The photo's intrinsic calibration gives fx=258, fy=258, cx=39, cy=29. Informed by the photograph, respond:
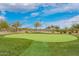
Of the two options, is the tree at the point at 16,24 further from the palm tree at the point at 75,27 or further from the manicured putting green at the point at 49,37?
the palm tree at the point at 75,27

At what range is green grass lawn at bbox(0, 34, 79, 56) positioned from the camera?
87.1 inches

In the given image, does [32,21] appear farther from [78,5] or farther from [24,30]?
[78,5]

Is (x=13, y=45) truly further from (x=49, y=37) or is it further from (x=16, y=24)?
(x=49, y=37)

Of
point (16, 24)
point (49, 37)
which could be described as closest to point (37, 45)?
point (49, 37)

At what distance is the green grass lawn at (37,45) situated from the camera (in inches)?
87.1

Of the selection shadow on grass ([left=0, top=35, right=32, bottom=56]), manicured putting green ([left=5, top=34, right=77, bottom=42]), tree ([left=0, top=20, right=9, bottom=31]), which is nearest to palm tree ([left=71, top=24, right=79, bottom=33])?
manicured putting green ([left=5, top=34, right=77, bottom=42])

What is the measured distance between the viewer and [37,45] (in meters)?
2.24

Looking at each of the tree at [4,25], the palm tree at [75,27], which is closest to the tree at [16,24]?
the tree at [4,25]

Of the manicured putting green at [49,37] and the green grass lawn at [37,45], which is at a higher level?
the manicured putting green at [49,37]

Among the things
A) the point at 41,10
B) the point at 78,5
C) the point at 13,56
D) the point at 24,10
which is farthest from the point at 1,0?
the point at 78,5

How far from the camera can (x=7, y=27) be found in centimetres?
225

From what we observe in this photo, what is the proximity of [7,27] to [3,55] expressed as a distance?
245 mm

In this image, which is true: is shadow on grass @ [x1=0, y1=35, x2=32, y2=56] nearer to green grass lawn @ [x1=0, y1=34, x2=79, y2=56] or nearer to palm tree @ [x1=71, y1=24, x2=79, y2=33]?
green grass lawn @ [x1=0, y1=34, x2=79, y2=56]

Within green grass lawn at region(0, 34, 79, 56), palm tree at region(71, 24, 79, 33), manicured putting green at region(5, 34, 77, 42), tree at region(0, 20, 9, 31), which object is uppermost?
tree at region(0, 20, 9, 31)
